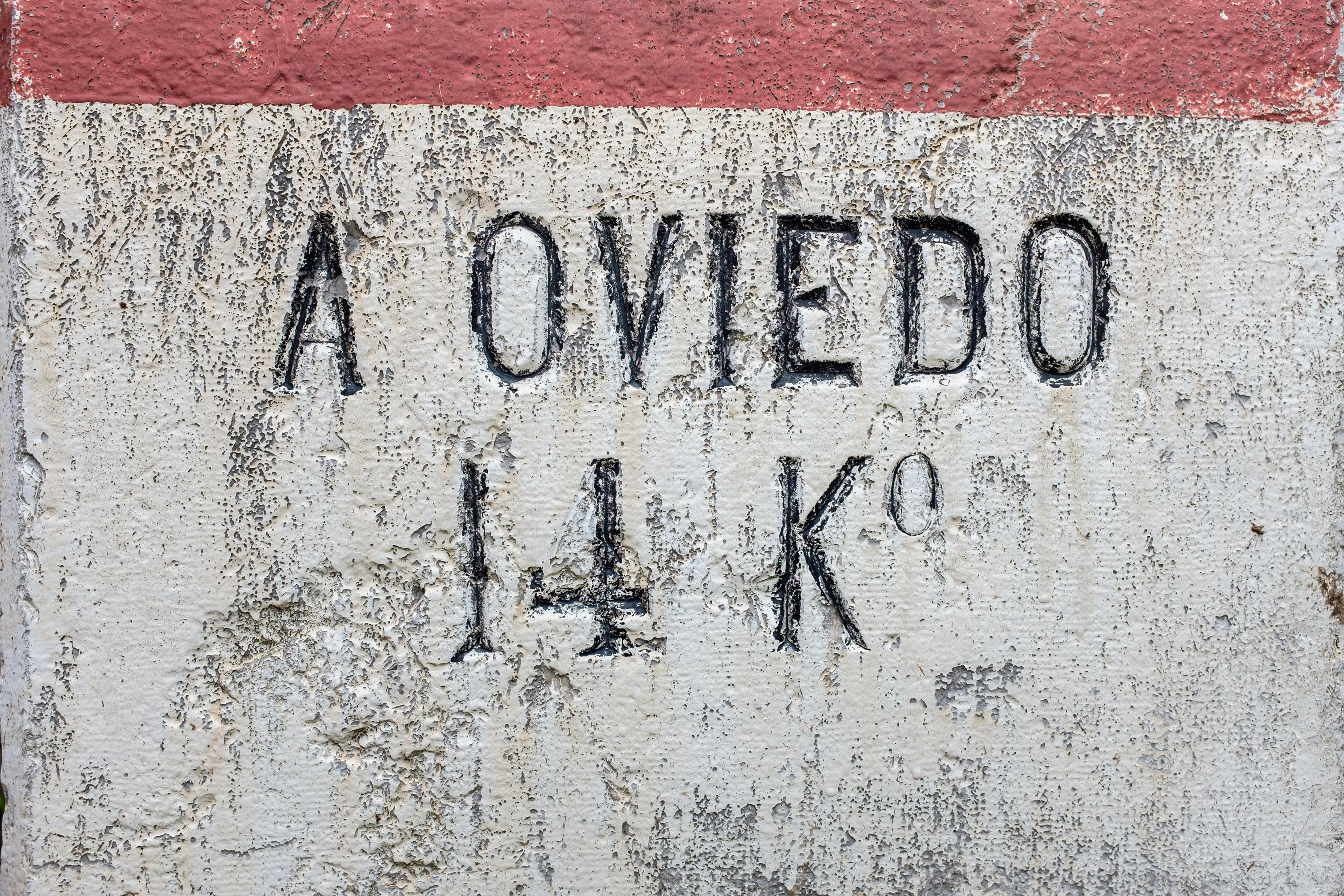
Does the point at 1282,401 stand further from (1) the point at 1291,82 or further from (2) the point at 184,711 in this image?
(2) the point at 184,711

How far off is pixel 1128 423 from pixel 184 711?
128 cm

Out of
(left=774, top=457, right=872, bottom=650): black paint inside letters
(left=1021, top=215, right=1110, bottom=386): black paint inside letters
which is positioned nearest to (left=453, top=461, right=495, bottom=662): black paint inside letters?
(left=774, top=457, right=872, bottom=650): black paint inside letters

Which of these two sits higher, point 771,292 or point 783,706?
point 771,292

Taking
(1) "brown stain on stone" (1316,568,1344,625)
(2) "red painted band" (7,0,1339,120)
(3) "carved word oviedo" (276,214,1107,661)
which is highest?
(2) "red painted band" (7,0,1339,120)

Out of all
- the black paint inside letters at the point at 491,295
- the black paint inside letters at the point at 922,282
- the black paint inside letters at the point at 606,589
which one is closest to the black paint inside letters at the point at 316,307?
the black paint inside letters at the point at 491,295

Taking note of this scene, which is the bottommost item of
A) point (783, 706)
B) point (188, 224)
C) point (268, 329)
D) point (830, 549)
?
point (783, 706)

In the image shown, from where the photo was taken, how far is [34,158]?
1.13 metres

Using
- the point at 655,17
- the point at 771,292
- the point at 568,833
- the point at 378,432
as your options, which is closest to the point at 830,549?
the point at 771,292

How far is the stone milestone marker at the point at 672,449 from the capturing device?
114 centimetres

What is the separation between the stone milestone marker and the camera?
1143 millimetres

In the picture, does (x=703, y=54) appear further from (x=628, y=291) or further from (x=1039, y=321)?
(x=1039, y=321)

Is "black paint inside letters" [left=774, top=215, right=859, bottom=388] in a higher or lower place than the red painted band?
lower

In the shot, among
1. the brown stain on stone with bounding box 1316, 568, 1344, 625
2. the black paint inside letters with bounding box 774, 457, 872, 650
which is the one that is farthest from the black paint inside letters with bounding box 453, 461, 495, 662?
the brown stain on stone with bounding box 1316, 568, 1344, 625

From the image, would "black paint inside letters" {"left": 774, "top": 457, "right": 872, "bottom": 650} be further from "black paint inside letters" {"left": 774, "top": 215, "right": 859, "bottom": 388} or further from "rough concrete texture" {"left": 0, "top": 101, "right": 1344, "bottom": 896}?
"black paint inside letters" {"left": 774, "top": 215, "right": 859, "bottom": 388}
